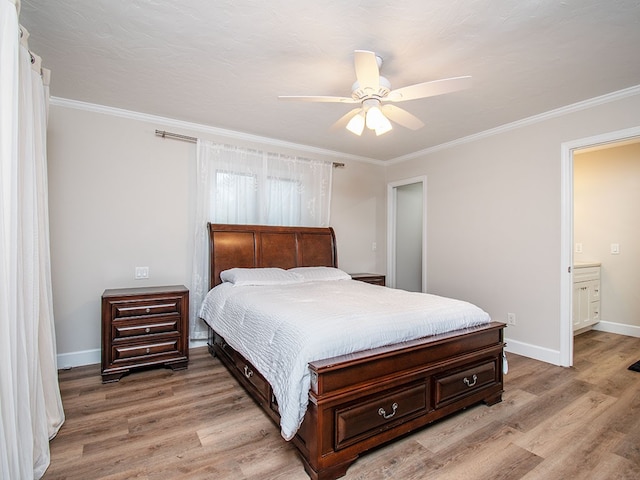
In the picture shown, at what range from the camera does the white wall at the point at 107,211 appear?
2996 mm

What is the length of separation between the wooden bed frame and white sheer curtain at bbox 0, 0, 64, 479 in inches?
46.7

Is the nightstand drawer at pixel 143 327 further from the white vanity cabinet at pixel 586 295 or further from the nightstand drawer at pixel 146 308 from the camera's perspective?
the white vanity cabinet at pixel 586 295

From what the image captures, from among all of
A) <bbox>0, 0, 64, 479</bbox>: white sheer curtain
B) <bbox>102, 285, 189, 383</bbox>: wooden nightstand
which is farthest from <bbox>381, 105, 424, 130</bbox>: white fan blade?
<bbox>102, 285, 189, 383</bbox>: wooden nightstand

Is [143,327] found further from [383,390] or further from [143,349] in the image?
[383,390]

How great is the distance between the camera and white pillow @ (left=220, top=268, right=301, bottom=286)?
3.19 m

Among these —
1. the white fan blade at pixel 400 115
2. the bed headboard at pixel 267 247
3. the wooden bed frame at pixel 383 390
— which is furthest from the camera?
the bed headboard at pixel 267 247

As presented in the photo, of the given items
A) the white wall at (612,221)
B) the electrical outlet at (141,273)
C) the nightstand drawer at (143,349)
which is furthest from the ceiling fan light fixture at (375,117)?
the white wall at (612,221)

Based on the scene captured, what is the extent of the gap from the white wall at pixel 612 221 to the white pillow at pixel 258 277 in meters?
4.18

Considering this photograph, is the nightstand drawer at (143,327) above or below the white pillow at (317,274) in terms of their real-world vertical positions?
below

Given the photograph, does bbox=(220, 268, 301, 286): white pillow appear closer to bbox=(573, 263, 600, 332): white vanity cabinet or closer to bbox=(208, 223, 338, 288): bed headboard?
bbox=(208, 223, 338, 288): bed headboard

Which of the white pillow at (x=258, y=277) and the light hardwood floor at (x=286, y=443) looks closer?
the light hardwood floor at (x=286, y=443)

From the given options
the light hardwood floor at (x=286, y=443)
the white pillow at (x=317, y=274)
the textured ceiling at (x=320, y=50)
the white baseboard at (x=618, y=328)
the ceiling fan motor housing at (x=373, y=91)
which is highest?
the textured ceiling at (x=320, y=50)

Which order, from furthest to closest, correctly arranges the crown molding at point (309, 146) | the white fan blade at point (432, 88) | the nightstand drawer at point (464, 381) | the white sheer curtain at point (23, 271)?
the crown molding at point (309, 146) < the nightstand drawer at point (464, 381) < the white fan blade at point (432, 88) < the white sheer curtain at point (23, 271)

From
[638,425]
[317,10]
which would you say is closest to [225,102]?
[317,10]
